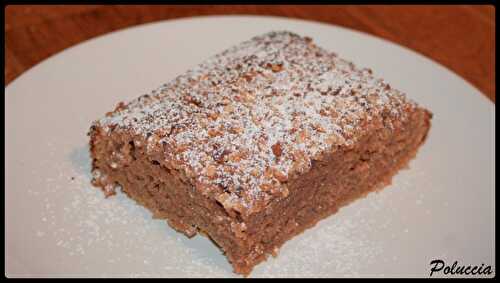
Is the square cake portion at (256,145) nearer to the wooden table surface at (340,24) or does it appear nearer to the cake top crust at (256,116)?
the cake top crust at (256,116)

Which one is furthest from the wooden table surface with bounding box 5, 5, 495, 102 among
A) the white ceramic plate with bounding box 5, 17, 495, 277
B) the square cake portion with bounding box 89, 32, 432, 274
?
the square cake portion with bounding box 89, 32, 432, 274

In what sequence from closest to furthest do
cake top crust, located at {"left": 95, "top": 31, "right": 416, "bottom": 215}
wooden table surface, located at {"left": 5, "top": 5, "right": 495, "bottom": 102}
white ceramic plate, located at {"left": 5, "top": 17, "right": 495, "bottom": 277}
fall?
cake top crust, located at {"left": 95, "top": 31, "right": 416, "bottom": 215} → white ceramic plate, located at {"left": 5, "top": 17, "right": 495, "bottom": 277} → wooden table surface, located at {"left": 5, "top": 5, "right": 495, "bottom": 102}

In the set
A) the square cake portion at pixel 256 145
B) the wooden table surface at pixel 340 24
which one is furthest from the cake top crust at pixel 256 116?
the wooden table surface at pixel 340 24

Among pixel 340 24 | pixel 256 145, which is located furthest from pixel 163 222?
pixel 340 24

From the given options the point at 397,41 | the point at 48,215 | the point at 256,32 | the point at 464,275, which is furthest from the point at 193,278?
the point at 397,41

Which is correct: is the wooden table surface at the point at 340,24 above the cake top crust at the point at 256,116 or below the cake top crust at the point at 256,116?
below

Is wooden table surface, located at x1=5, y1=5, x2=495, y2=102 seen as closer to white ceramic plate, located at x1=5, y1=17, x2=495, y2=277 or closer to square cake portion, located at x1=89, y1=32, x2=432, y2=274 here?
white ceramic plate, located at x1=5, y1=17, x2=495, y2=277

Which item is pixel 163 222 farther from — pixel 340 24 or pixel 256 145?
pixel 340 24
